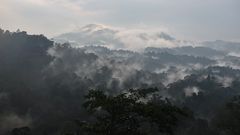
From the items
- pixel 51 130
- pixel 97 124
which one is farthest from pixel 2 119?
pixel 97 124

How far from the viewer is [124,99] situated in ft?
98.5

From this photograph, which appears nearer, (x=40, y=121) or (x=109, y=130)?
(x=109, y=130)

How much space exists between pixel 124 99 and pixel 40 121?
154 m

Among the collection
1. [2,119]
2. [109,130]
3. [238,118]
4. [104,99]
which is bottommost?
[2,119]

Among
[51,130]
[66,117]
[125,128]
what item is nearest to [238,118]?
[125,128]

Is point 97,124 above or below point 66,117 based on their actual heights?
above

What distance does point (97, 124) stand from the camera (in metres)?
31.6

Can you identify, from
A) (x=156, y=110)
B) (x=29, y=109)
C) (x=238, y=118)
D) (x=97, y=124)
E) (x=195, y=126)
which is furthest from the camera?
(x=29, y=109)

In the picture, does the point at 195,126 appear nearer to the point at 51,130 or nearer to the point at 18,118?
the point at 51,130

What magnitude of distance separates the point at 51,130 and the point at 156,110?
137 metres

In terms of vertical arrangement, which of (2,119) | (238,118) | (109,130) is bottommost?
(2,119)

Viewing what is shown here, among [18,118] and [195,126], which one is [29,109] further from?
[195,126]

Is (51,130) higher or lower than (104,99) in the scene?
lower

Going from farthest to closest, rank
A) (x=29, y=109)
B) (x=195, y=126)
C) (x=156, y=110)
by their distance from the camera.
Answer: (x=29, y=109), (x=195, y=126), (x=156, y=110)
